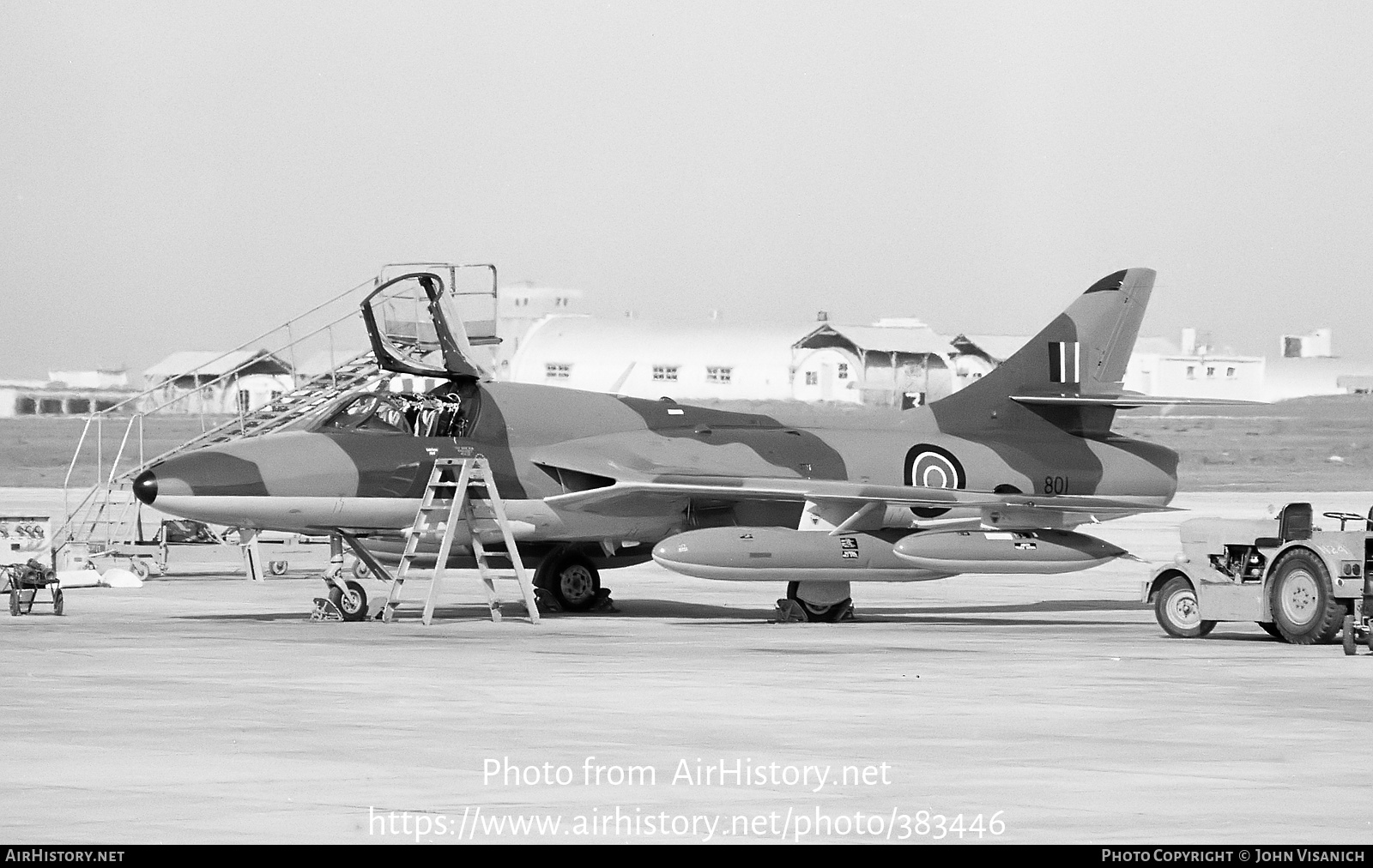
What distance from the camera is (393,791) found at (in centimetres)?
804

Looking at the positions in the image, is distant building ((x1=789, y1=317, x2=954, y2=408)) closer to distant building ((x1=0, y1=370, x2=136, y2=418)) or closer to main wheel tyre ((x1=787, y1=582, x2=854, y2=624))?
distant building ((x1=0, y1=370, x2=136, y2=418))

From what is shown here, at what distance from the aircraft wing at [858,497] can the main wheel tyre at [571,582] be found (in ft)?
4.83

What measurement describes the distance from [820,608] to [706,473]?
2.02m

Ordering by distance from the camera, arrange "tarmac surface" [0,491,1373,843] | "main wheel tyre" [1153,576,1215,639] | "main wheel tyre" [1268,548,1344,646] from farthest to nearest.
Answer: "main wheel tyre" [1153,576,1215,639], "main wheel tyre" [1268,548,1344,646], "tarmac surface" [0,491,1373,843]

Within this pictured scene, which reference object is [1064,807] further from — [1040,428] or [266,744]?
[1040,428]

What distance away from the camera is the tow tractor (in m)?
15.3

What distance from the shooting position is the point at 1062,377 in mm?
23062

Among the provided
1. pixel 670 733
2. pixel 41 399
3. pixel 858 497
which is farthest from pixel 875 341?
pixel 670 733

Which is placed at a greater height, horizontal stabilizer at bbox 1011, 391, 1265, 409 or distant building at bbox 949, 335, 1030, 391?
distant building at bbox 949, 335, 1030, 391

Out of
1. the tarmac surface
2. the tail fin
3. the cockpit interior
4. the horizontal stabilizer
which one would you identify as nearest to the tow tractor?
the tarmac surface

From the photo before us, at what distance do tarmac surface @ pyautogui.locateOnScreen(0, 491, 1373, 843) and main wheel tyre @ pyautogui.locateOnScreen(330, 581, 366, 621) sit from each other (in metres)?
0.51

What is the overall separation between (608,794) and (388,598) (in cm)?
1109

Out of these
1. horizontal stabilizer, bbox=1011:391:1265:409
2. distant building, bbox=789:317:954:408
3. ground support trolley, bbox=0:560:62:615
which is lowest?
ground support trolley, bbox=0:560:62:615

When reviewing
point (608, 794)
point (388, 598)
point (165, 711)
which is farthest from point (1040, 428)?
point (608, 794)
